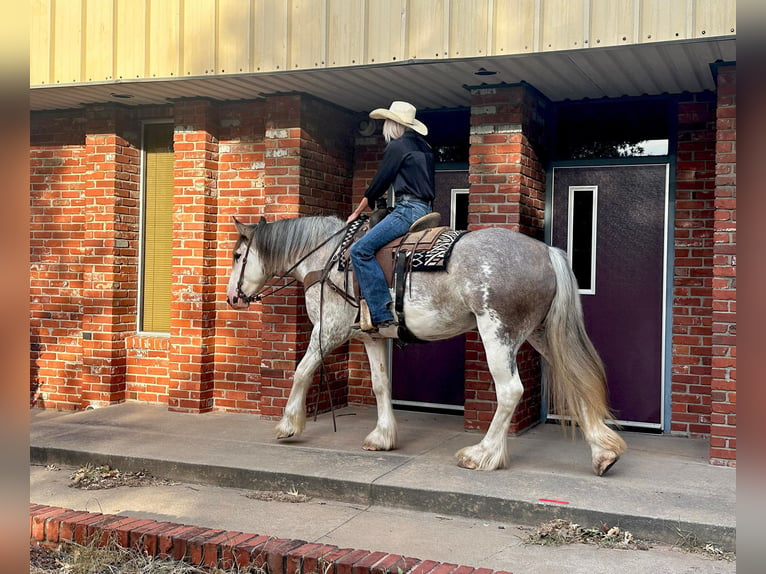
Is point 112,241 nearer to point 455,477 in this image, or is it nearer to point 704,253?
point 455,477

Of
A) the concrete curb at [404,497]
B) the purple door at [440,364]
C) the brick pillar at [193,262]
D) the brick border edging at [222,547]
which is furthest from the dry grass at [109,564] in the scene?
the purple door at [440,364]

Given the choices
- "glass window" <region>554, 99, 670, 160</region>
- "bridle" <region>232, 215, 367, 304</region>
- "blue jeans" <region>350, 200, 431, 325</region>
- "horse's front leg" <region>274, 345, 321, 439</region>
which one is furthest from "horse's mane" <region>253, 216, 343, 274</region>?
"glass window" <region>554, 99, 670, 160</region>

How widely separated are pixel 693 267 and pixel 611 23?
2716 millimetres

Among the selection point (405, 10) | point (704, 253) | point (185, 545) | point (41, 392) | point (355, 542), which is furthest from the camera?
point (41, 392)

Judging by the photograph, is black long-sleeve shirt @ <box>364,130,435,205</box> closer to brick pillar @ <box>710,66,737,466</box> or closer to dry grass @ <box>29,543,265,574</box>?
brick pillar @ <box>710,66,737,466</box>

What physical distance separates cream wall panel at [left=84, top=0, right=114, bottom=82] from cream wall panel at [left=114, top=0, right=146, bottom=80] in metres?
0.06

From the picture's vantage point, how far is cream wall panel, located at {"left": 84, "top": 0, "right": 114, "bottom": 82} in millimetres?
7516

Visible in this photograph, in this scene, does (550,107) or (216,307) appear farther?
(216,307)

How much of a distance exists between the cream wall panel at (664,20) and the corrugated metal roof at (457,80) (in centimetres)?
9

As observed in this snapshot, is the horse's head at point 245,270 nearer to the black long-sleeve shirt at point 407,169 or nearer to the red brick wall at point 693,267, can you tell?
the black long-sleeve shirt at point 407,169

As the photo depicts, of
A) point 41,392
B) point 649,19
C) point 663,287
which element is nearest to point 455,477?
point 663,287

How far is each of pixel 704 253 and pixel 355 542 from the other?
4.60 meters

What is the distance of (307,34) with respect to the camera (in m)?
6.81

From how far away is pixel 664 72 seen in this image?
6.67 meters
